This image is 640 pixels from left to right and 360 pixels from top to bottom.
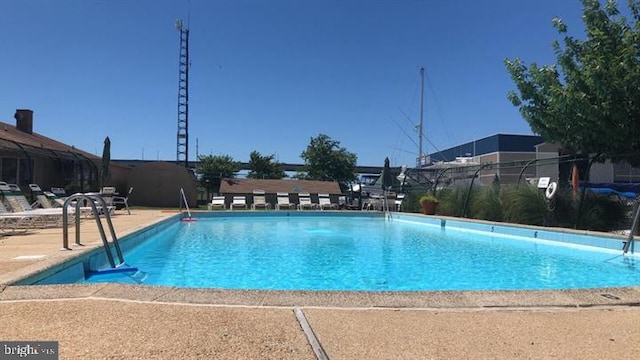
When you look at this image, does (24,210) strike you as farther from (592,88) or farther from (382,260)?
(592,88)

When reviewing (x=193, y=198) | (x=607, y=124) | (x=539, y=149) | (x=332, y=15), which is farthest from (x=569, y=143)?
(x=539, y=149)

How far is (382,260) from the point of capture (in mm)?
8727

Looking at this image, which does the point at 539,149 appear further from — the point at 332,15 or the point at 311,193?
the point at 332,15

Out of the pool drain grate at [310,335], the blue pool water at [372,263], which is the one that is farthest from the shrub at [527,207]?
the pool drain grate at [310,335]

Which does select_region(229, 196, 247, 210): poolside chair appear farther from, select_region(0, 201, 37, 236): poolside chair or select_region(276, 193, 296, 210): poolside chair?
select_region(0, 201, 37, 236): poolside chair

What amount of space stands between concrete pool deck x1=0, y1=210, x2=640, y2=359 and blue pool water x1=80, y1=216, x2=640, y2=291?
2248 mm

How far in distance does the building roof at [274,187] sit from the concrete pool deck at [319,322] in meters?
21.8

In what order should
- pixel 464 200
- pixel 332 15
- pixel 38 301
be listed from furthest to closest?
pixel 332 15, pixel 464 200, pixel 38 301

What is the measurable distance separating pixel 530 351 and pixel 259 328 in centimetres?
176

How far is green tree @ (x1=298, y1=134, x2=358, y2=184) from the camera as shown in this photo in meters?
39.6

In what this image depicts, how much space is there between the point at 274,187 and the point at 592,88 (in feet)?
63.6

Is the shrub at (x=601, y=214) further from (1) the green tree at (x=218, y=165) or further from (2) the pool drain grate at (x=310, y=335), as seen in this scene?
(1) the green tree at (x=218, y=165)

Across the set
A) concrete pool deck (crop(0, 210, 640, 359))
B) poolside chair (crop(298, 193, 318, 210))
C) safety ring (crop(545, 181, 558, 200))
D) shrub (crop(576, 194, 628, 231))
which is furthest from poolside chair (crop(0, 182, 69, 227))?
poolside chair (crop(298, 193, 318, 210))

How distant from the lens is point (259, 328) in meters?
3.11
